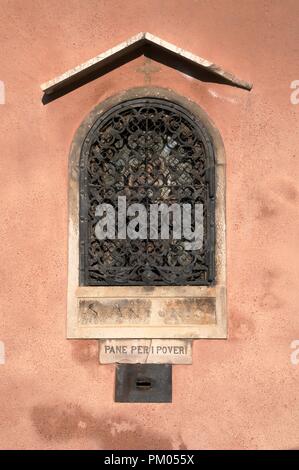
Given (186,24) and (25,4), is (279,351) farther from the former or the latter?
(25,4)

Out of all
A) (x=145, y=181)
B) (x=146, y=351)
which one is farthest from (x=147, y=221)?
(x=146, y=351)

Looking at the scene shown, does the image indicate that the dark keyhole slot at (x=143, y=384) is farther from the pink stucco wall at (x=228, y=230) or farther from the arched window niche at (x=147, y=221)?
the arched window niche at (x=147, y=221)

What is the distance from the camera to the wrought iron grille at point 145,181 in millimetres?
7031

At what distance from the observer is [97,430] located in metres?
6.90

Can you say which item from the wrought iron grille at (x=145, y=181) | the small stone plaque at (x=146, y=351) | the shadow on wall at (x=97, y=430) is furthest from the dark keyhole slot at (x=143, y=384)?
the wrought iron grille at (x=145, y=181)

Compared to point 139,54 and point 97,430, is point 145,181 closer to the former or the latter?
point 139,54

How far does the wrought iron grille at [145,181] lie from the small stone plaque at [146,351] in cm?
55

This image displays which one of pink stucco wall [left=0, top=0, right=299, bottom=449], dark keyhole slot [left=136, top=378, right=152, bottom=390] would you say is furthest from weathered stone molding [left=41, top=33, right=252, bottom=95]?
dark keyhole slot [left=136, top=378, right=152, bottom=390]

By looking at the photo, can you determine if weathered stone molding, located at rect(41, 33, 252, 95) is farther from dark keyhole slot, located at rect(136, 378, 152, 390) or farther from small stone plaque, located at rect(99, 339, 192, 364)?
dark keyhole slot, located at rect(136, 378, 152, 390)

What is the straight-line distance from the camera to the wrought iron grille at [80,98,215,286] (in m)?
7.03

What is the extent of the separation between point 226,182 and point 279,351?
1657mm

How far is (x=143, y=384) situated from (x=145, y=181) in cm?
192

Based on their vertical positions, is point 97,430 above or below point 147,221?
below

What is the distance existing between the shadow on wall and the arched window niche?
2.44ft
